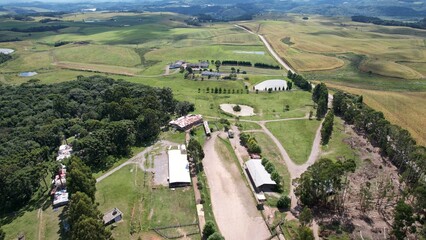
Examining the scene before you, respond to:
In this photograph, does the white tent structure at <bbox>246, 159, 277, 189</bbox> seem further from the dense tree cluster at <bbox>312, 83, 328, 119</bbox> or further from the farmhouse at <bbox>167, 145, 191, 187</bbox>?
the dense tree cluster at <bbox>312, 83, 328, 119</bbox>

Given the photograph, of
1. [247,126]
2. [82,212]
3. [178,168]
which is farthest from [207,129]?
[82,212]

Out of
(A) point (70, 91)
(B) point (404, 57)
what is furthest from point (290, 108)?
(B) point (404, 57)

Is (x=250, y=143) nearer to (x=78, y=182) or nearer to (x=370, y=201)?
(x=370, y=201)

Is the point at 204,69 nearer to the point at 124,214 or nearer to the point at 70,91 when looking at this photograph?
the point at 70,91

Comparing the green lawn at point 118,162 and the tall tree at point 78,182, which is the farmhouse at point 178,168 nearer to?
the green lawn at point 118,162

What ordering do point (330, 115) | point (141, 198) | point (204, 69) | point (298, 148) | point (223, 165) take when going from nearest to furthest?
point (141, 198), point (223, 165), point (298, 148), point (330, 115), point (204, 69)

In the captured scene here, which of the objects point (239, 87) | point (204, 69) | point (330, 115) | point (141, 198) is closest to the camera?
point (141, 198)

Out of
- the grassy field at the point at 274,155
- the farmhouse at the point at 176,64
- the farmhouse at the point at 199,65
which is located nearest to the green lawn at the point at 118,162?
the grassy field at the point at 274,155
